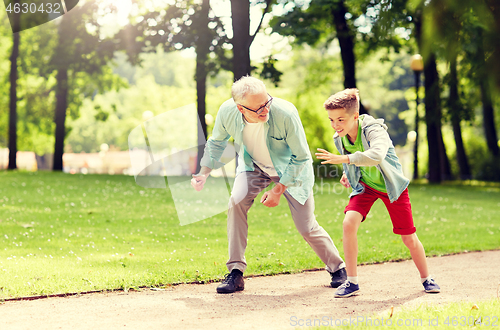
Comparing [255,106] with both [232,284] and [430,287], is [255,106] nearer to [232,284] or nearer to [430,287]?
[232,284]

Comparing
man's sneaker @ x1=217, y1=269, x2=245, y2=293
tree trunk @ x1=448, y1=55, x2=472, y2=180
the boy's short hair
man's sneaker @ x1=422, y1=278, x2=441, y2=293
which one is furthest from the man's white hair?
man's sneaker @ x1=422, y1=278, x2=441, y2=293

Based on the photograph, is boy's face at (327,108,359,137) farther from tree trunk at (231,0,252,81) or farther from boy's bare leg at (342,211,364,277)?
tree trunk at (231,0,252,81)

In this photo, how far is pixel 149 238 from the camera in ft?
24.4

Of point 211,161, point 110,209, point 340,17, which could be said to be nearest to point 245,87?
point 211,161

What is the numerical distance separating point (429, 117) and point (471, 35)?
17.6 meters

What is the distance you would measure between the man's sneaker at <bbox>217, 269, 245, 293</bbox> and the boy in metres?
0.86

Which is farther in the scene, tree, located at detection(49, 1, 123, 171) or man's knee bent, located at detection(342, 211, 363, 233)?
tree, located at detection(49, 1, 123, 171)

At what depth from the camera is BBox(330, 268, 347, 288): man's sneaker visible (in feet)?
15.6

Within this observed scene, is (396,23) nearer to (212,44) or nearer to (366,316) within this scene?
(366,316)

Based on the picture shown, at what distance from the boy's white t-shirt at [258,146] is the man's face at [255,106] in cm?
18

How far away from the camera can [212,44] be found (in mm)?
16422

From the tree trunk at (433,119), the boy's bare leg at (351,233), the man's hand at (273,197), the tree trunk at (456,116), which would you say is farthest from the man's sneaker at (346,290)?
the tree trunk at (433,119)

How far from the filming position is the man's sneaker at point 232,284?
4531 mm

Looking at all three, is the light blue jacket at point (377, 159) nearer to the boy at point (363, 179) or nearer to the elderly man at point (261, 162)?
the boy at point (363, 179)
